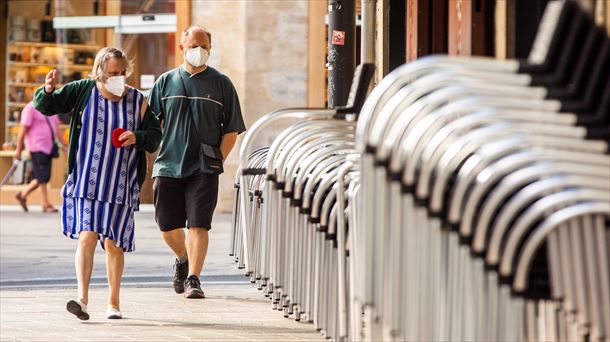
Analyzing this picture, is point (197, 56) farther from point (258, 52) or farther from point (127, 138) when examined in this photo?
point (258, 52)

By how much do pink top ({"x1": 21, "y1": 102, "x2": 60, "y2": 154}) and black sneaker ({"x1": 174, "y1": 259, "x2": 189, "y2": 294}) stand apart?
10.4 m

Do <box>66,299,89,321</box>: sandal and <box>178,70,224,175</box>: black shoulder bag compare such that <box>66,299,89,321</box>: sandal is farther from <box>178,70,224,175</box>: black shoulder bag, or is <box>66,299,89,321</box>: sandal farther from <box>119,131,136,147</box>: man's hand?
<box>178,70,224,175</box>: black shoulder bag

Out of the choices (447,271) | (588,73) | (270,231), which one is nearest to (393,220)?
(447,271)

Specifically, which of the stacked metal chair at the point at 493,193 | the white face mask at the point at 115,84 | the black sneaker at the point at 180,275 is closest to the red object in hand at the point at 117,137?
the white face mask at the point at 115,84

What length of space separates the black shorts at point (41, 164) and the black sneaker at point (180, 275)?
10.5 meters

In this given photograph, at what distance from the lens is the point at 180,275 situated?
10.0 m

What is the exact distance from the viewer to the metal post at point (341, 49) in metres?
10.1

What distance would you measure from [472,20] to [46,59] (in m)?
17.7

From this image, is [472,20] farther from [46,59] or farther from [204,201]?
[46,59]

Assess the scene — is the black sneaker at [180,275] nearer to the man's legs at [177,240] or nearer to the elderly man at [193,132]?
the man's legs at [177,240]

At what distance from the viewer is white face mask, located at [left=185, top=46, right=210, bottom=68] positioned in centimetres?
945

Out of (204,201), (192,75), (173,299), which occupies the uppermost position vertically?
(192,75)

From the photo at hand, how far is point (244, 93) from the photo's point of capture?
20516mm

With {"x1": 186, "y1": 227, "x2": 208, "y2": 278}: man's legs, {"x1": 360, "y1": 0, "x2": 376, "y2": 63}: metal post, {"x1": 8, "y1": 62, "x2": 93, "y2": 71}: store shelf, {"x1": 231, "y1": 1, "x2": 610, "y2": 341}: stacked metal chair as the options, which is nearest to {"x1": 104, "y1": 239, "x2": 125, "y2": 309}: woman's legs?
{"x1": 186, "y1": 227, "x2": 208, "y2": 278}: man's legs
